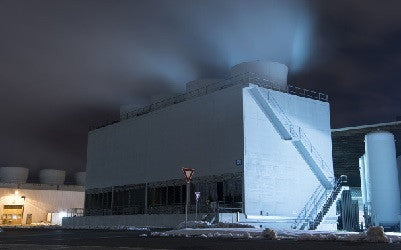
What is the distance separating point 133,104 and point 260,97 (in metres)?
22.9

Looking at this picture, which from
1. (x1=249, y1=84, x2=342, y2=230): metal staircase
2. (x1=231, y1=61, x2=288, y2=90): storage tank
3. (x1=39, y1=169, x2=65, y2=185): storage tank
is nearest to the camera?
(x1=249, y1=84, x2=342, y2=230): metal staircase

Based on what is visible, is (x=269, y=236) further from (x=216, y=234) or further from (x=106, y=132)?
(x=106, y=132)

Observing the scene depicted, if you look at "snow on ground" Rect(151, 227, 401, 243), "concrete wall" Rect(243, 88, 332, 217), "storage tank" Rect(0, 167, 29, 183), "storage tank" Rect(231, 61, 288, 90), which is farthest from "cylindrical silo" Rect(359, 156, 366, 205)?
"storage tank" Rect(0, 167, 29, 183)

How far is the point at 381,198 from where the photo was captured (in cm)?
3341

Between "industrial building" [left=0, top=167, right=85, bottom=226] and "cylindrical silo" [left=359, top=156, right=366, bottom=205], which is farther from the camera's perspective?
"industrial building" [left=0, top=167, right=85, bottom=226]

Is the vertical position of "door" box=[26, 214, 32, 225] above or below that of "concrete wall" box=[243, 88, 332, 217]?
below

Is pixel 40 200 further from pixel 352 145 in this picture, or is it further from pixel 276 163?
pixel 352 145

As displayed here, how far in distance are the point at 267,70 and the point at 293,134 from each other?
664 cm

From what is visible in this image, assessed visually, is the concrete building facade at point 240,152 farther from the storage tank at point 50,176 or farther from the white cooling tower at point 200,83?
the storage tank at point 50,176

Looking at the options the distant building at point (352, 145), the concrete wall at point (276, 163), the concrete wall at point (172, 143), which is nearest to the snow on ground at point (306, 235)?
the concrete wall at point (276, 163)

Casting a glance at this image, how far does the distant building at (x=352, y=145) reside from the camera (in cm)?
3672

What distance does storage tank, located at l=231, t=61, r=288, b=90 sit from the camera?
38.1 meters

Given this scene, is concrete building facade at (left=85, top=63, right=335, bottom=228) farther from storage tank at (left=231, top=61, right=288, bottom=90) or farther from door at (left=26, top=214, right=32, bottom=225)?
door at (left=26, top=214, right=32, bottom=225)

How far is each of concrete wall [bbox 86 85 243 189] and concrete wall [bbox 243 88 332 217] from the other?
1.03 metres
